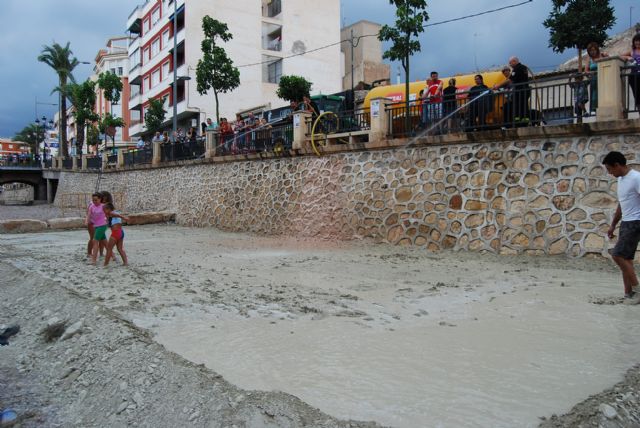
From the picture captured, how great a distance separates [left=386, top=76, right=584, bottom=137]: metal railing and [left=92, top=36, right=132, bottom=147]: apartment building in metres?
48.0

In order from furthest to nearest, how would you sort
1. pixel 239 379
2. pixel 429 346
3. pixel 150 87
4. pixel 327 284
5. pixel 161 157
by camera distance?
pixel 150 87 → pixel 161 157 → pixel 327 284 → pixel 429 346 → pixel 239 379

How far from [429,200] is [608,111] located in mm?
3937

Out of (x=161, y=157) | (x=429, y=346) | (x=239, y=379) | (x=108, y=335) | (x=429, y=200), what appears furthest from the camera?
(x=161, y=157)

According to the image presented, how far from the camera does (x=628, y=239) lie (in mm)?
5734

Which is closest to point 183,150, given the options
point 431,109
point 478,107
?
point 431,109

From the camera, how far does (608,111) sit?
29.2 ft

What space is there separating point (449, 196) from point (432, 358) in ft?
24.0

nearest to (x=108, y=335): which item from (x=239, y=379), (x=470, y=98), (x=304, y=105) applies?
(x=239, y=379)

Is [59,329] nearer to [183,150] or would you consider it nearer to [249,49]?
[183,150]

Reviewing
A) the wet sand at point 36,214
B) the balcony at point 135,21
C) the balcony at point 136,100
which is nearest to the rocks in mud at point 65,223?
the wet sand at point 36,214

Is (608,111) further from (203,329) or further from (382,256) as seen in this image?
(203,329)

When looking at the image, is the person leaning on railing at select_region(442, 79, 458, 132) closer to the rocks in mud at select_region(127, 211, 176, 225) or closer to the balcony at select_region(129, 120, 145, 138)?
the rocks in mud at select_region(127, 211, 176, 225)

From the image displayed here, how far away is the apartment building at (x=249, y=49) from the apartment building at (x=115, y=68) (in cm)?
1477

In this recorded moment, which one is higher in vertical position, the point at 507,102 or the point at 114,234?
the point at 507,102
